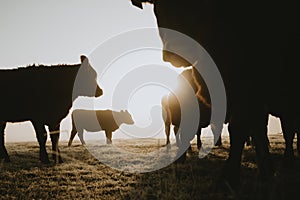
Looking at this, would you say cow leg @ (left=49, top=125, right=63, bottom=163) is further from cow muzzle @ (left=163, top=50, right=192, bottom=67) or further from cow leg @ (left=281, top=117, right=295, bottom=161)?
cow leg @ (left=281, top=117, right=295, bottom=161)

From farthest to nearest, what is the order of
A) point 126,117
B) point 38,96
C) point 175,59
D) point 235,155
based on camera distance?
point 126,117
point 38,96
point 175,59
point 235,155

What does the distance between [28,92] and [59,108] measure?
40.3 inches

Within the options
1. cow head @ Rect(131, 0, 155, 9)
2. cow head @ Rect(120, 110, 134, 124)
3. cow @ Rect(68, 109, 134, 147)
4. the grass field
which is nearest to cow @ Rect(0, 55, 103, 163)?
the grass field

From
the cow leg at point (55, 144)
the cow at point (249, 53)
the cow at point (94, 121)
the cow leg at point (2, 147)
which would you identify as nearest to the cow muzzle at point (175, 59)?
the cow at point (249, 53)

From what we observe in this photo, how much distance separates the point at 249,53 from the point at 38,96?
27.1ft

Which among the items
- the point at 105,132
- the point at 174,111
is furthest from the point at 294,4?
the point at 105,132

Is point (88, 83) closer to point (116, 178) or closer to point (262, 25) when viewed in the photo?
point (116, 178)

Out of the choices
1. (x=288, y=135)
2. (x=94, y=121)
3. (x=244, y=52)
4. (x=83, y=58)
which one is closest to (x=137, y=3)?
(x=244, y=52)

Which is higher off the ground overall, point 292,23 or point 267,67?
point 292,23

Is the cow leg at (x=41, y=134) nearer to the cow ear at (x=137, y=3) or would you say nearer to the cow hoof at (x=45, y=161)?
the cow hoof at (x=45, y=161)

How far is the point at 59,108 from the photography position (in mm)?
10664

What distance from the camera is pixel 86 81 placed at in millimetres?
12578

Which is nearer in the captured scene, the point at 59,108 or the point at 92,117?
the point at 59,108

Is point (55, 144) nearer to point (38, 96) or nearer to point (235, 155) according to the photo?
point (38, 96)
